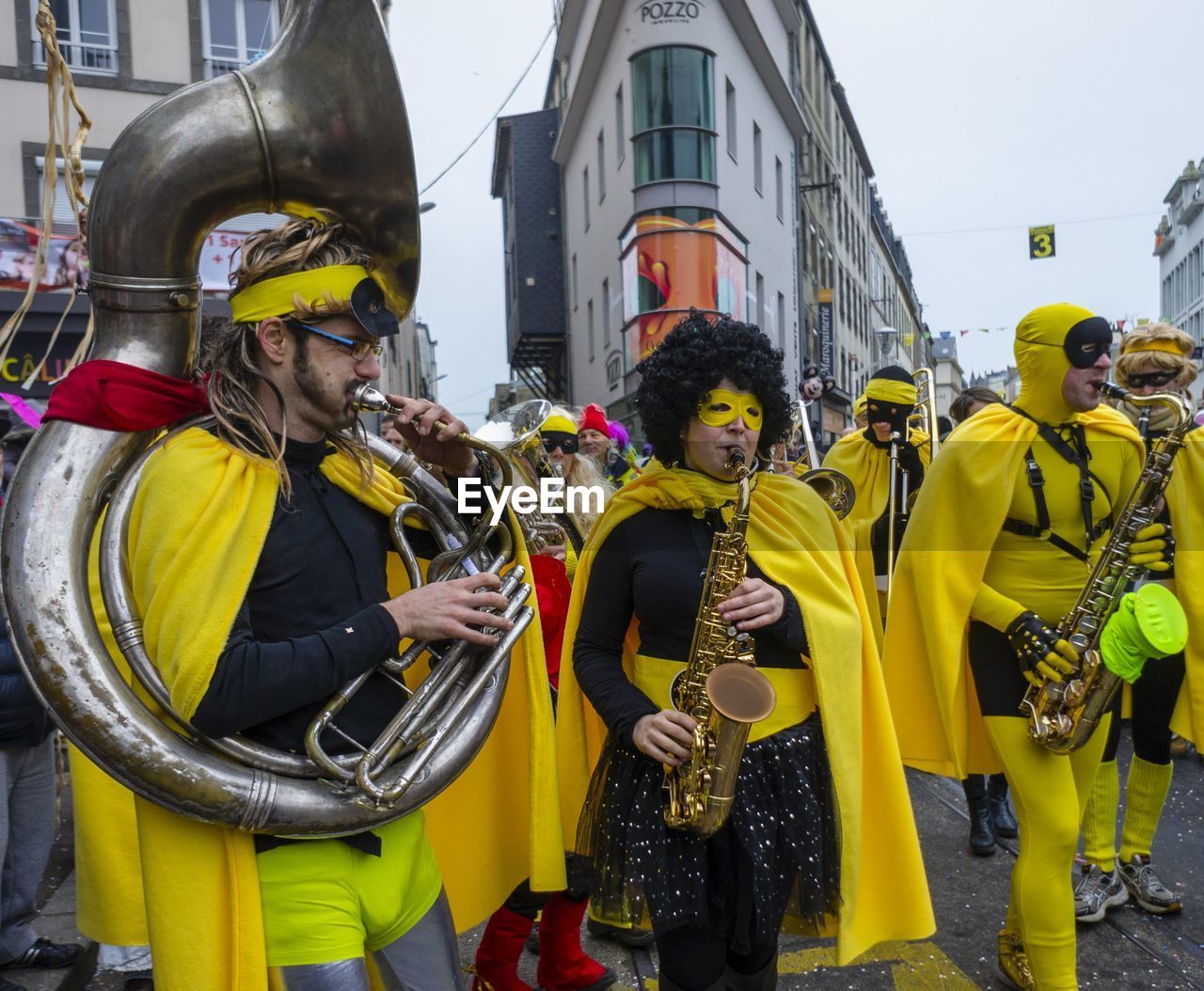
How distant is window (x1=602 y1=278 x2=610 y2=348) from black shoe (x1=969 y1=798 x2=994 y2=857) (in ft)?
61.9

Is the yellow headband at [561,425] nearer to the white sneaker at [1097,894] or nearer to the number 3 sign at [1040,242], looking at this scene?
the white sneaker at [1097,894]

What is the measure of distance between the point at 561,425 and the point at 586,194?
21632mm

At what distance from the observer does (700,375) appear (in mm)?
2420

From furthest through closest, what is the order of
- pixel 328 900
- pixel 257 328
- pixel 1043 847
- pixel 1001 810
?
pixel 1001 810 < pixel 1043 847 < pixel 257 328 < pixel 328 900

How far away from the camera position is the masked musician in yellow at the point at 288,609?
164cm

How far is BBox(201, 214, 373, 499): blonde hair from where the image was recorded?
72.3 inches

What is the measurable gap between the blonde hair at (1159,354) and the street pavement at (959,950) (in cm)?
211

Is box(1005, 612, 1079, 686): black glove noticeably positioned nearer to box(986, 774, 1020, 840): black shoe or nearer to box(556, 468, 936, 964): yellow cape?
box(556, 468, 936, 964): yellow cape

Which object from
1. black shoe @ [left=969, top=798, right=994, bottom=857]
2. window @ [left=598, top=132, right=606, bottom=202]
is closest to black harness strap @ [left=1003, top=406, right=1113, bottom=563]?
black shoe @ [left=969, top=798, right=994, bottom=857]

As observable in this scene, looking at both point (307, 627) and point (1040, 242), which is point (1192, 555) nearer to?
point (307, 627)

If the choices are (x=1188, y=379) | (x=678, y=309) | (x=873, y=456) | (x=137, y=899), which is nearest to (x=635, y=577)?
(x=137, y=899)

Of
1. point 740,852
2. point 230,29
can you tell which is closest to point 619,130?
point 230,29

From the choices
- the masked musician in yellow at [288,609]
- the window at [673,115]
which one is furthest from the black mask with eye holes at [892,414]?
the window at [673,115]

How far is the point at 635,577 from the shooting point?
2.36 meters
